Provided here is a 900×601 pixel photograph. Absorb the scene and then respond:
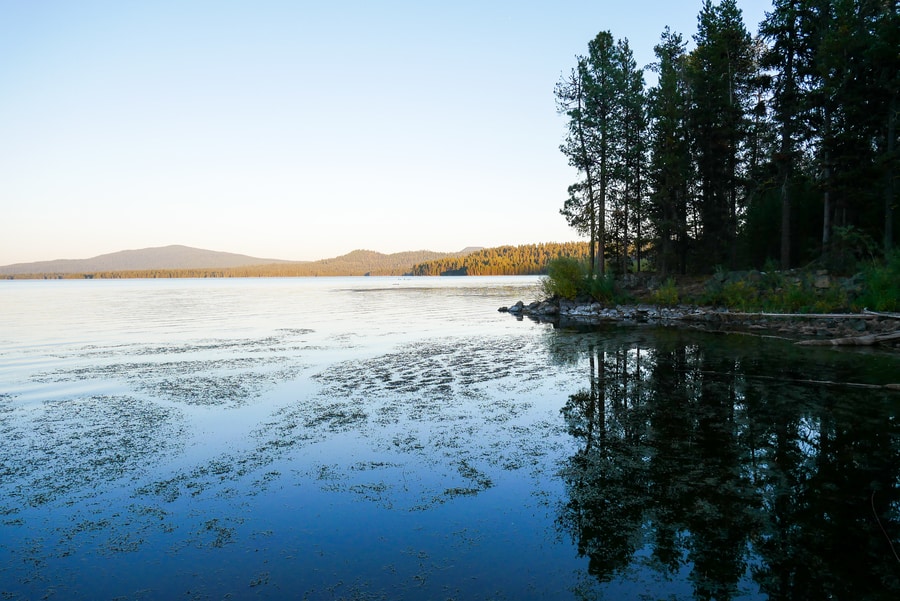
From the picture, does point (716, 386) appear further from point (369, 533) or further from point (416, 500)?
point (369, 533)

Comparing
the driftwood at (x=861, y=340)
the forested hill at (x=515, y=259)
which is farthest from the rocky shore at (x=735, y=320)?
the forested hill at (x=515, y=259)

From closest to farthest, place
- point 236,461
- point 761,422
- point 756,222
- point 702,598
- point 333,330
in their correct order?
point 702,598
point 236,461
point 761,422
point 333,330
point 756,222

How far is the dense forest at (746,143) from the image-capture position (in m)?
22.1

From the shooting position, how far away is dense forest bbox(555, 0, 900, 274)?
22.1m

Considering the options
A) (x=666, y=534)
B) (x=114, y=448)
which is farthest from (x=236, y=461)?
(x=666, y=534)

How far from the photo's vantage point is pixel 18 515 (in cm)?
546

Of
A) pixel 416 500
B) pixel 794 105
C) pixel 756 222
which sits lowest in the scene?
pixel 416 500

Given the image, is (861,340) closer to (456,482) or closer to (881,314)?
(881,314)

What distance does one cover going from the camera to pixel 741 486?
5840 millimetres

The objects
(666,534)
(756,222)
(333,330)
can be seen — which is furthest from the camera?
(756,222)

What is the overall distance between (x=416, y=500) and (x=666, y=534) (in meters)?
2.69

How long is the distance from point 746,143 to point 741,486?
36.1 m

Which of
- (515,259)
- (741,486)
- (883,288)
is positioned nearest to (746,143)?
(883,288)

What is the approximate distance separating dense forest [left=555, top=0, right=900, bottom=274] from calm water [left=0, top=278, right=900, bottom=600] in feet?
48.6
